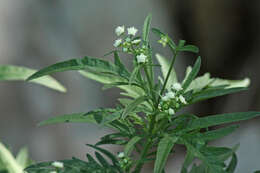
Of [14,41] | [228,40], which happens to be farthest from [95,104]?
[228,40]

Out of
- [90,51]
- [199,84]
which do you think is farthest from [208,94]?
[90,51]

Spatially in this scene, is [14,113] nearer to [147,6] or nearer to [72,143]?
A: [72,143]

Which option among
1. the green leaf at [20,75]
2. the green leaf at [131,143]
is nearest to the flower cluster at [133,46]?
the green leaf at [131,143]

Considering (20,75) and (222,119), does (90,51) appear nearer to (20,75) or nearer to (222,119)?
(20,75)

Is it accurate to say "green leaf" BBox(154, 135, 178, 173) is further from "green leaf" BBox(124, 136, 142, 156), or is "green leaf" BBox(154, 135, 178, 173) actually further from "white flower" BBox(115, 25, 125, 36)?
"white flower" BBox(115, 25, 125, 36)

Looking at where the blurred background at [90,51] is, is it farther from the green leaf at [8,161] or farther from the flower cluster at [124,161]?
the flower cluster at [124,161]

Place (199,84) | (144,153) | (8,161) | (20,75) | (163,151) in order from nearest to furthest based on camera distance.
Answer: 1. (163,151)
2. (144,153)
3. (199,84)
4. (8,161)
5. (20,75)
